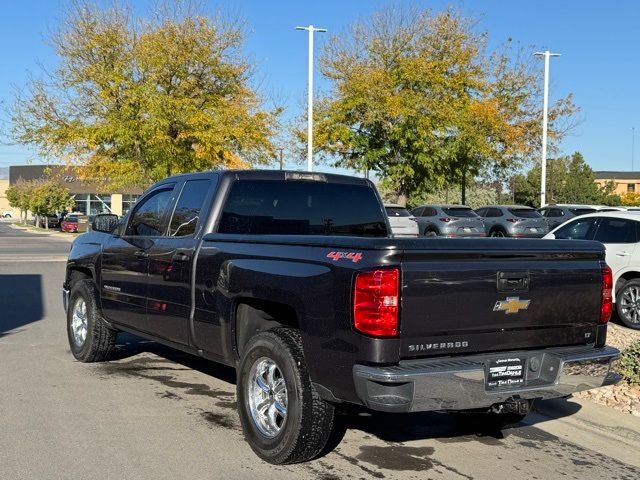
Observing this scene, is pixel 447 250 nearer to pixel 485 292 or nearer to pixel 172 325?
pixel 485 292

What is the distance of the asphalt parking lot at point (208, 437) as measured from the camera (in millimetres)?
4926

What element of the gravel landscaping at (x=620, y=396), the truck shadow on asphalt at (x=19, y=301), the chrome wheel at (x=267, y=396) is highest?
the chrome wheel at (x=267, y=396)

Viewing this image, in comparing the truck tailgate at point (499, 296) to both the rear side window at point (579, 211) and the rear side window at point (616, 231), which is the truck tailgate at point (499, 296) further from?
the rear side window at point (579, 211)

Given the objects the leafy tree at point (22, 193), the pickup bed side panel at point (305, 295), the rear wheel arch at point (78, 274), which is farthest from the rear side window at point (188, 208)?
the leafy tree at point (22, 193)

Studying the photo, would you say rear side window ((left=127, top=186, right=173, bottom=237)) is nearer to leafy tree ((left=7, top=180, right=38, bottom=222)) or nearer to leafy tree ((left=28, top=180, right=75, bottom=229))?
leafy tree ((left=28, top=180, right=75, bottom=229))

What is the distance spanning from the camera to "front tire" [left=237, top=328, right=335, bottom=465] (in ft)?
15.5

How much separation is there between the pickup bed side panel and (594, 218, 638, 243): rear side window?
7764 millimetres

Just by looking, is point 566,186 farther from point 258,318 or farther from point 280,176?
point 258,318

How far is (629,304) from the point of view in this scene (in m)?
10.9

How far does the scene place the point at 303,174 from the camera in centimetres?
652

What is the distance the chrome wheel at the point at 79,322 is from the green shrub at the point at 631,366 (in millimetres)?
5478

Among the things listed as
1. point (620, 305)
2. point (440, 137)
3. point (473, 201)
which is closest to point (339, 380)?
point (620, 305)

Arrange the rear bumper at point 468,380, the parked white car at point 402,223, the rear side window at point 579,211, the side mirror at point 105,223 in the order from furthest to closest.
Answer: the rear side window at point 579,211 → the parked white car at point 402,223 → the side mirror at point 105,223 → the rear bumper at point 468,380

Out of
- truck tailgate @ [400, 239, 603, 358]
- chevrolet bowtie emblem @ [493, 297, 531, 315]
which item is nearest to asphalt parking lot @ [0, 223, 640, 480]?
truck tailgate @ [400, 239, 603, 358]
